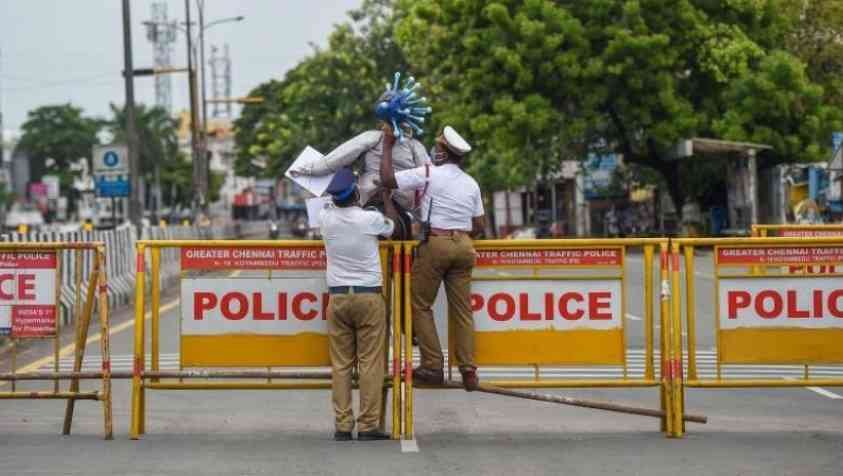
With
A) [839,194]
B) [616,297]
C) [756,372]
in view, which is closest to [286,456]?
[616,297]

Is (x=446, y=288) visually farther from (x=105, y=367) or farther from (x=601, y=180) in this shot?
(x=601, y=180)

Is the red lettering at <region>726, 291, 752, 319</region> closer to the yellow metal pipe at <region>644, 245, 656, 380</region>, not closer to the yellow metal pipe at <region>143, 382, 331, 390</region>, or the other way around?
the yellow metal pipe at <region>644, 245, 656, 380</region>

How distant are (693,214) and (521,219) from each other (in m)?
27.6

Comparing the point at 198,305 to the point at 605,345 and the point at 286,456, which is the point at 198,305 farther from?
the point at 605,345

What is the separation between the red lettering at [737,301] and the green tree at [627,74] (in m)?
Answer: 36.5

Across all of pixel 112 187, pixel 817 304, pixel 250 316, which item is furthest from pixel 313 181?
pixel 112 187

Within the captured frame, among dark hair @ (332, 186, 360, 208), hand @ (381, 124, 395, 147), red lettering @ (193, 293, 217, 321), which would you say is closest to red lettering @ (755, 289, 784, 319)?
hand @ (381, 124, 395, 147)

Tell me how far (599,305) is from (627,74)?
37762mm

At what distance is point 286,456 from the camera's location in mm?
10477

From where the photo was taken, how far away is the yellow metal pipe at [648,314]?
1148 centimetres

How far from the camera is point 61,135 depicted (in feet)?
506

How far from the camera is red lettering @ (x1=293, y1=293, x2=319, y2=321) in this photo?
1162 cm

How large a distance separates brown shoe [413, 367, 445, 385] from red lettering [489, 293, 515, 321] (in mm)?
547

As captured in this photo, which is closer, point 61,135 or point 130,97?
point 130,97
